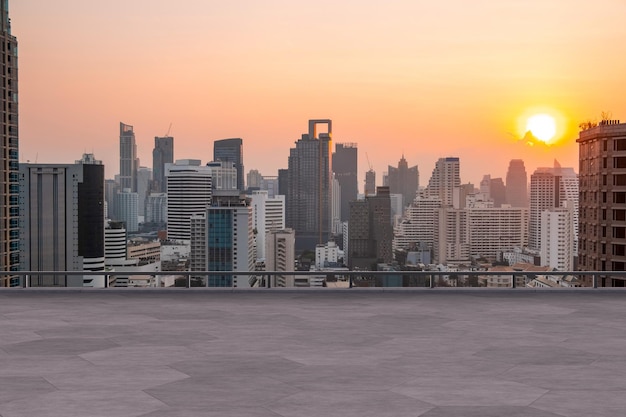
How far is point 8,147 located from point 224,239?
64.1 meters

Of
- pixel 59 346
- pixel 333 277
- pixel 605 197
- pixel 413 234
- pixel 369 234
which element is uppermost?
pixel 605 197

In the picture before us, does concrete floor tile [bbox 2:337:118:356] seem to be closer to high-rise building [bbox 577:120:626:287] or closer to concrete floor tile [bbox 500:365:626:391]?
concrete floor tile [bbox 500:365:626:391]

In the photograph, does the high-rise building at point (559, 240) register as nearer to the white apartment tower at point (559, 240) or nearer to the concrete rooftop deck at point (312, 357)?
the white apartment tower at point (559, 240)

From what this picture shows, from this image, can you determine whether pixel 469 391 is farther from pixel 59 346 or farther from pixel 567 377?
pixel 59 346

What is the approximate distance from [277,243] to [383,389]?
5594 inches

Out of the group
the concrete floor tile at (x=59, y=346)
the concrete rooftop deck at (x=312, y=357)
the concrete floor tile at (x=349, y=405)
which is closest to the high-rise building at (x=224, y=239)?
the concrete rooftop deck at (x=312, y=357)

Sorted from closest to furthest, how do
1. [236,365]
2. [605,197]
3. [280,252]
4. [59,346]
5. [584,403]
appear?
1. [584,403]
2. [236,365]
3. [59,346]
4. [605,197]
5. [280,252]

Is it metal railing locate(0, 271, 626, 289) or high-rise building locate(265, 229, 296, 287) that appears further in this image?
high-rise building locate(265, 229, 296, 287)

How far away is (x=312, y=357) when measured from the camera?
13.8 metres

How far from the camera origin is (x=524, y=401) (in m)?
10.6

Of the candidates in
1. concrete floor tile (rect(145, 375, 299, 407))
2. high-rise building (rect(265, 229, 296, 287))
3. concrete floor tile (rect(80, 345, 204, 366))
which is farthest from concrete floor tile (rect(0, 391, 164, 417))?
high-rise building (rect(265, 229, 296, 287))

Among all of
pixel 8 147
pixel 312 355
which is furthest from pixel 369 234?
pixel 312 355

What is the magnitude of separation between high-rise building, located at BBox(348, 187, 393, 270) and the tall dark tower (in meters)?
71.6

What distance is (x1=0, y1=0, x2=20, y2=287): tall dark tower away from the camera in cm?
16825
